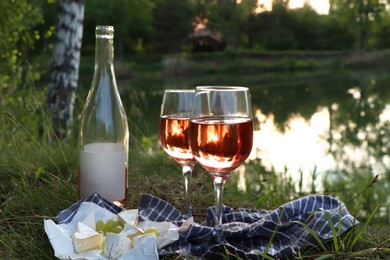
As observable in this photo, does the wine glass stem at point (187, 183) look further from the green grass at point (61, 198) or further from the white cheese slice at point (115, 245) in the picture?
the white cheese slice at point (115, 245)

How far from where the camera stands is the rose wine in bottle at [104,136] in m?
1.55

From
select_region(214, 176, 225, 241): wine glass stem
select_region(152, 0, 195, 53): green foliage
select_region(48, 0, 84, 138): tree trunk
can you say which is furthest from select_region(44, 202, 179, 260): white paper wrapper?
select_region(152, 0, 195, 53): green foliage

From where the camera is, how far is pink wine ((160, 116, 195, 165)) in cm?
142

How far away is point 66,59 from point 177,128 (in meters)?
2.86

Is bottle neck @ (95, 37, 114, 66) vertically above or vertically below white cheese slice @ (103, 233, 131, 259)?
above

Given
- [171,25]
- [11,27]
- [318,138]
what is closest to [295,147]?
[318,138]

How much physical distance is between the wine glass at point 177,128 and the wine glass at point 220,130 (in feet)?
0.59

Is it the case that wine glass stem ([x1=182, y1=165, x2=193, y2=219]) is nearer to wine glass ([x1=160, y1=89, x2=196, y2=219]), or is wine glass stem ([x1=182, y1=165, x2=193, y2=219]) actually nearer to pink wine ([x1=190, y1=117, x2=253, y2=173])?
wine glass ([x1=160, y1=89, x2=196, y2=219])

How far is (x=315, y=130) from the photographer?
27.9 feet

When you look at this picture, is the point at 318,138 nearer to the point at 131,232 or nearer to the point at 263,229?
the point at 263,229

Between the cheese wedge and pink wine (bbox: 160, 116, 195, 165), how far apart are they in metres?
0.34

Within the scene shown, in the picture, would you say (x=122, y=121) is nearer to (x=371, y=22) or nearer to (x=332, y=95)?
(x=332, y=95)

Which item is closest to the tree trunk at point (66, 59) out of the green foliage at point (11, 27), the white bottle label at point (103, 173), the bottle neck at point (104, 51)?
the green foliage at point (11, 27)

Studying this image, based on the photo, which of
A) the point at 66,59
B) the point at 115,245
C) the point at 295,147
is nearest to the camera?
the point at 115,245
